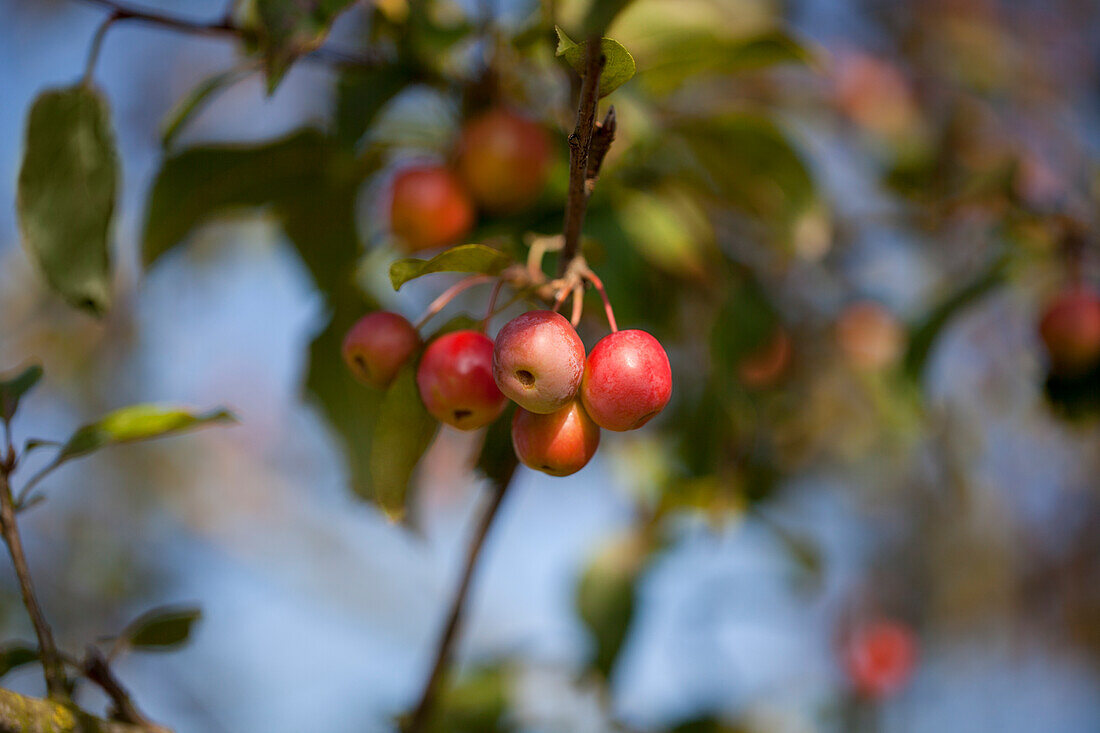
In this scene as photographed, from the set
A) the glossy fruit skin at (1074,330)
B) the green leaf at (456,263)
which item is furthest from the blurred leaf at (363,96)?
the glossy fruit skin at (1074,330)

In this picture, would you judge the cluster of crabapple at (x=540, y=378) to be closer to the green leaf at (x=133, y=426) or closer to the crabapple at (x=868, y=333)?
the green leaf at (x=133, y=426)

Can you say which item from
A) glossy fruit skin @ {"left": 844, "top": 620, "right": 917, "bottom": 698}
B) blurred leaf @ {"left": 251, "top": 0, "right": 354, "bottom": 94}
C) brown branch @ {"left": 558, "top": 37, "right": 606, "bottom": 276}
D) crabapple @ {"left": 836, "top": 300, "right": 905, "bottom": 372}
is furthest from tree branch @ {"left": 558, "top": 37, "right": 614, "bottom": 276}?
glossy fruit skin @ {"left": 844, "top": 620, "right": 917, "bottom": 698}

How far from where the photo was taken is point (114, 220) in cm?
71

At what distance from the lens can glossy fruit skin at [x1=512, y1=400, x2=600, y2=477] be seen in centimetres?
49

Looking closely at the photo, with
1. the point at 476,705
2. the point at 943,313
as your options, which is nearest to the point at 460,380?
the point at 943,313

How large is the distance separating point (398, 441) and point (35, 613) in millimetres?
242

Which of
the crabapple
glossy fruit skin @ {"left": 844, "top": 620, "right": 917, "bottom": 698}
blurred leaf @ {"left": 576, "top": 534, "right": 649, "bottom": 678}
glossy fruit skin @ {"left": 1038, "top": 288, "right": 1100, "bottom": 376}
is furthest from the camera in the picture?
glossy fruit skin @ {"left": 844, "top": 620, "right": 917, "bottom": 698}

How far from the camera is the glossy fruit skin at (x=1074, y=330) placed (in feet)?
3.42

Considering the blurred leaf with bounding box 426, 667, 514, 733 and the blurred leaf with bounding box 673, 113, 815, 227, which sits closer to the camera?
the blurred leaf with bounding box 673, 113, 815, 227

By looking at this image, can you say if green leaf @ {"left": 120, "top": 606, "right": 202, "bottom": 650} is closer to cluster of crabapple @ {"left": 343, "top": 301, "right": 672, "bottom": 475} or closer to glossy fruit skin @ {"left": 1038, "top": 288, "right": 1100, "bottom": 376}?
cluster of crabapple @ {"left": 343, "top": 301, "right": 672, "bottom": 475}

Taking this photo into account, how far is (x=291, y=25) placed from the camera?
647 mm

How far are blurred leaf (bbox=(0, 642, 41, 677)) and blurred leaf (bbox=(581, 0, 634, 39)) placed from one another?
54cm

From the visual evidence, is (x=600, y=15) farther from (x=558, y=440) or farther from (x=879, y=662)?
(x=879, y=662)

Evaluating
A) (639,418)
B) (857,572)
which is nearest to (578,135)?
(639,418)
